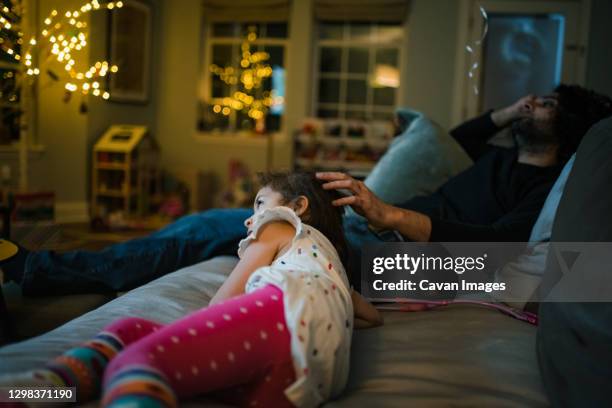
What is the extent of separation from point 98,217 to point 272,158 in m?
2.06

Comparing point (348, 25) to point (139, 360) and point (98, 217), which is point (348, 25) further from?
point (139, 360)

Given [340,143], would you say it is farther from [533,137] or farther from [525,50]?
[533,137]

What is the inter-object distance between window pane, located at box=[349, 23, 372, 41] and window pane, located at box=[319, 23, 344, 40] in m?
0.10

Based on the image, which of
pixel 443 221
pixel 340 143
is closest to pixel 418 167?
pixel 443 221

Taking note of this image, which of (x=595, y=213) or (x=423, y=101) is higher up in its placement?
(x=423, y=101)

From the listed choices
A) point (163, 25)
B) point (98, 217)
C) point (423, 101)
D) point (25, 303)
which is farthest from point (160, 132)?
point (25, 303)

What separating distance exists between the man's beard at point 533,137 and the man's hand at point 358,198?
2.29 ft

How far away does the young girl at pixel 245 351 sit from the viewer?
0.72 m

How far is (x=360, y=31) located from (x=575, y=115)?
4429 mm

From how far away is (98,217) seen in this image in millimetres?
4562

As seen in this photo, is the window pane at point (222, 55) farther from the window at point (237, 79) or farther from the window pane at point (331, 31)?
the window pane at point (331, 31)

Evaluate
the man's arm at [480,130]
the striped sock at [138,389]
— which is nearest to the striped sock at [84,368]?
the striped sock at [138,389]

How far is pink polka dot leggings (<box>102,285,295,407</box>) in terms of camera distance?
28.0 inches

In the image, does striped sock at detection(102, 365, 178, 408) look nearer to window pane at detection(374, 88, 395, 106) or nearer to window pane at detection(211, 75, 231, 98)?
window pane at detection(374, 88, 395, 106)
